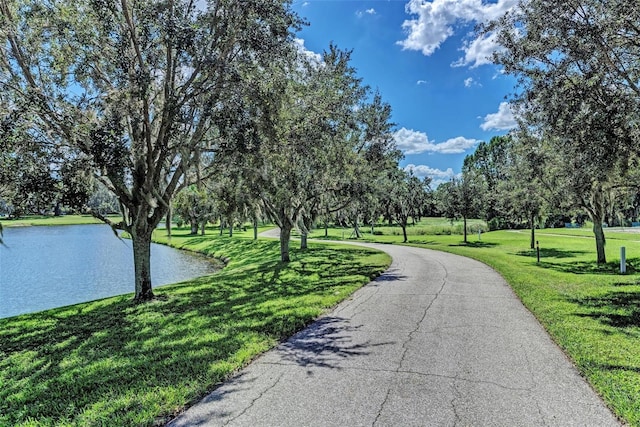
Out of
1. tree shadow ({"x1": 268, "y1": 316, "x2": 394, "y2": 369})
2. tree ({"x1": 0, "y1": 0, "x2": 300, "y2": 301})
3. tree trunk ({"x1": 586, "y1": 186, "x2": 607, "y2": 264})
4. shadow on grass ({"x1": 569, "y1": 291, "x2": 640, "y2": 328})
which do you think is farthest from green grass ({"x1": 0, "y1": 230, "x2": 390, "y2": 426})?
tree trunk ({"x1": 586, "y1": 186, "x2": 607, "y2": 264})

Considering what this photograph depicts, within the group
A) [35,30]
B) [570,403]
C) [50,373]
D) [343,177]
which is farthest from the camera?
[343,177]

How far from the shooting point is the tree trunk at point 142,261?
10.6 m

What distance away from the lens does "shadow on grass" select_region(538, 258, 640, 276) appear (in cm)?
1576

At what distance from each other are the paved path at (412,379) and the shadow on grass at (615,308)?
55.4 inches

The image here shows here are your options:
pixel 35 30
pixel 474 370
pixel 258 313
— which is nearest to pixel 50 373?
pixel 258 313

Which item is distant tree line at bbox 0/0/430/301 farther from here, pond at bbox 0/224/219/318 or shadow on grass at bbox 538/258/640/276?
shadow on grass at bbox 538/258/640/276

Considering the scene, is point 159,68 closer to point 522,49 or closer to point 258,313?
point 258,313

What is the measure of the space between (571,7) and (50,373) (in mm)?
11586

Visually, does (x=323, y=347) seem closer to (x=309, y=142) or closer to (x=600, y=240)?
(x=309, y=142)

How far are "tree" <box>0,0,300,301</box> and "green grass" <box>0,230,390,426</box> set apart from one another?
3301mm

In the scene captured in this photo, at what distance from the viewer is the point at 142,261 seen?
10.7 meters

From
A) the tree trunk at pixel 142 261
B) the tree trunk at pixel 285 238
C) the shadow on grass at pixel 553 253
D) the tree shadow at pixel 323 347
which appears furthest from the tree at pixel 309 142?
the shadow on grass at pixel 553 253

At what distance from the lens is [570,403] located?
411 centimetres

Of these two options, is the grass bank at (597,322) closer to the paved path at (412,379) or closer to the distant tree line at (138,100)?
the paved path at (412,379)
